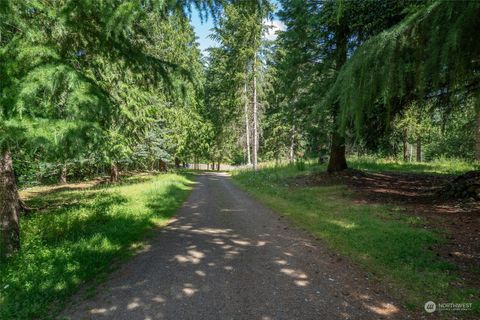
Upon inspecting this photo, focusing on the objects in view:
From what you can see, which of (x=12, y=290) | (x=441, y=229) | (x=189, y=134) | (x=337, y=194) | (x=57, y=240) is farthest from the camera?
(x=189, y=134)

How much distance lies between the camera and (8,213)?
5469mm

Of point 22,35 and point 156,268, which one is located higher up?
point 22,35

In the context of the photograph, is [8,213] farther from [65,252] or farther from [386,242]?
[386,242]

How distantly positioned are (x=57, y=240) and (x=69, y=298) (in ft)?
7.96

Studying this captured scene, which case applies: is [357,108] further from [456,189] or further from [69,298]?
[456,189]

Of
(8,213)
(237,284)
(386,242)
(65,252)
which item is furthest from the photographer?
(386,242)

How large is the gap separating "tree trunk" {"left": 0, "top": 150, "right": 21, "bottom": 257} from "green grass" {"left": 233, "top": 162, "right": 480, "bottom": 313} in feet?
19.7

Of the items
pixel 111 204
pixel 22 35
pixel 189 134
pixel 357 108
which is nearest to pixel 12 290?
pixel 22 35

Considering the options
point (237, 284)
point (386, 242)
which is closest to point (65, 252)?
point (237, 284)

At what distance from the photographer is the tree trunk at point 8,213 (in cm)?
527

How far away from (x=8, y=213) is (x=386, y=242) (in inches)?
282

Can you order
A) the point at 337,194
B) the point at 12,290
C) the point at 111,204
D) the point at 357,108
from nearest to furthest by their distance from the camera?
the point at 357,108 < the point at 12,290 < the point at 111,204 < the point at 337,194

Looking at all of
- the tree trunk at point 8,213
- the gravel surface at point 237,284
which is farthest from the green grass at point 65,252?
the gravel surface at point 237,284

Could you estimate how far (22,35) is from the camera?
3971 mm
